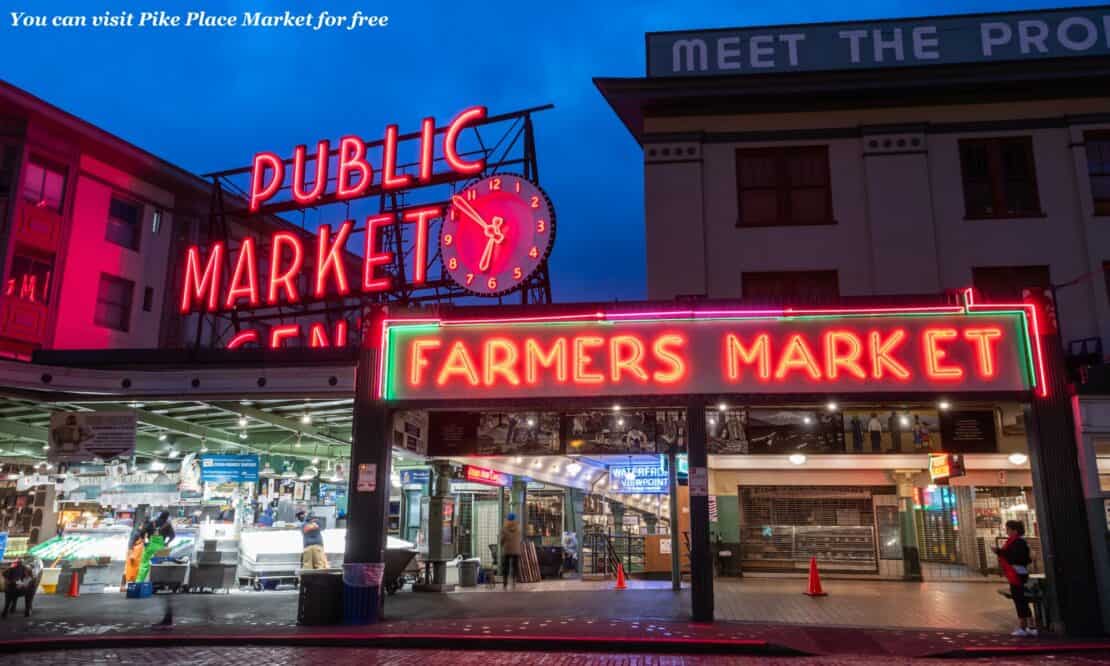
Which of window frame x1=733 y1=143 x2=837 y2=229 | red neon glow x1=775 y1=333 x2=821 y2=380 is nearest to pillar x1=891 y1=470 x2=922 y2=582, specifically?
window frame x1=733 y1=143 x2=837 y2=229

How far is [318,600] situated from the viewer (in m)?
14.9

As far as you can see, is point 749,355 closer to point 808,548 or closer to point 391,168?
point 808,548

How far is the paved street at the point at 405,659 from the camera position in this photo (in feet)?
38.0

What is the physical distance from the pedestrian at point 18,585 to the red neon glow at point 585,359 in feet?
35.5

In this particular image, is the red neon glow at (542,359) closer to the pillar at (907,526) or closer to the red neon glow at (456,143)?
the red neon glow at (456,143)

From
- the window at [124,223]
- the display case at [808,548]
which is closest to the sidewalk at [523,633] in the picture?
the display case at [808,548]

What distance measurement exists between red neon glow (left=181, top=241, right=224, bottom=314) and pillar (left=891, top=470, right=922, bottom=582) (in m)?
21.7

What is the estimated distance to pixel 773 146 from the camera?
21094mm

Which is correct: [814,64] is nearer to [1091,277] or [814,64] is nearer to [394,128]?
[1091,277]

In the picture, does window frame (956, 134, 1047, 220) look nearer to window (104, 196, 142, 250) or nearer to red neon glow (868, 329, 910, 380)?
red neon glow (868, 329, 910, 380)

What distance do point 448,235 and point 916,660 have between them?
16.5 m

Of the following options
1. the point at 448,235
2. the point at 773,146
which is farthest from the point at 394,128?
the point at 773,146

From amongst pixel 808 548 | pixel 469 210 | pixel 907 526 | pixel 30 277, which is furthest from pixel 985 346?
pixel 30 277

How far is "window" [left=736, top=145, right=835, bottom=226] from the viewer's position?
2078 cm
